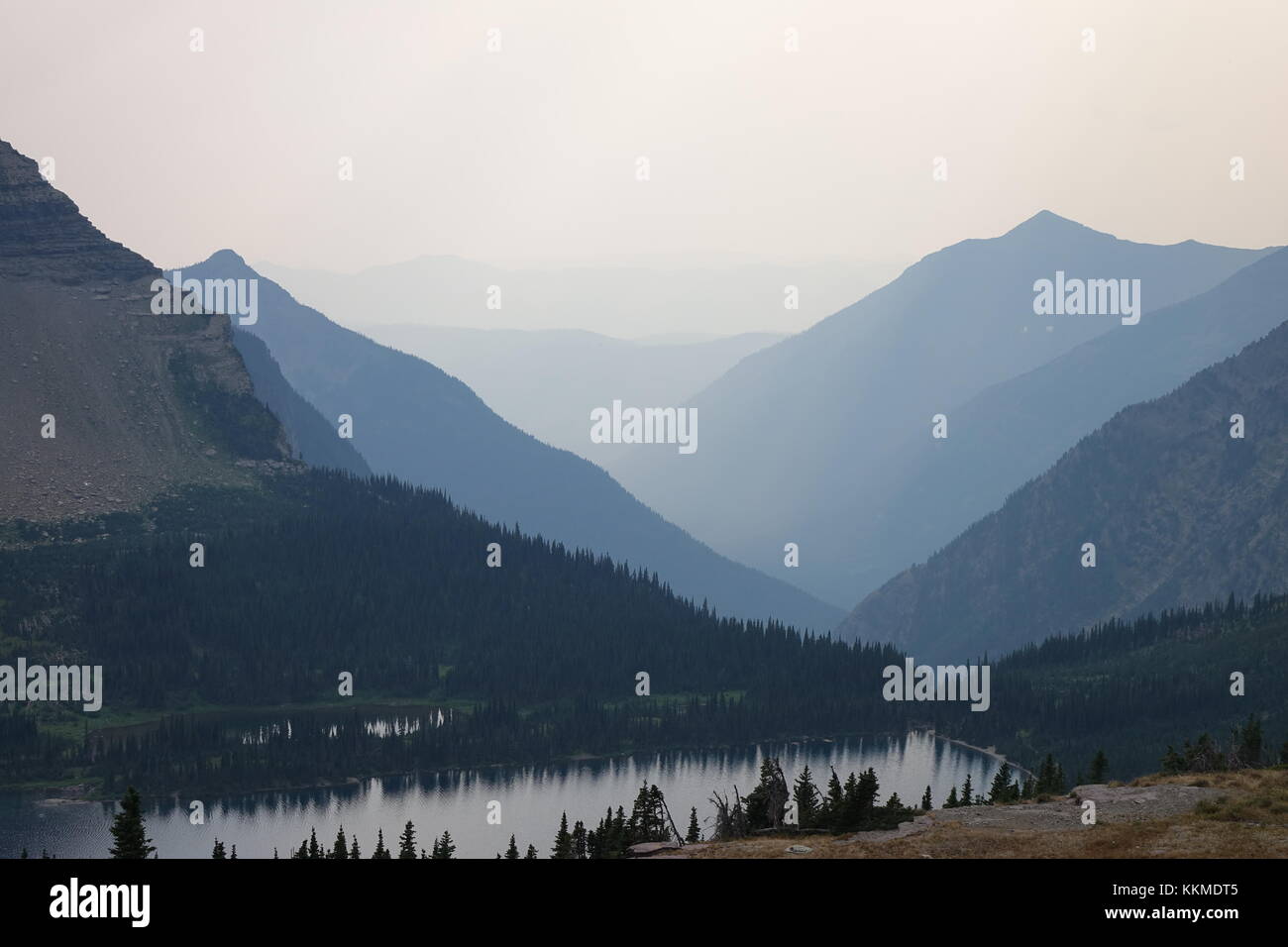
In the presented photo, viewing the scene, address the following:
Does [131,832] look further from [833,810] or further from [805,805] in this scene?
[833,810]

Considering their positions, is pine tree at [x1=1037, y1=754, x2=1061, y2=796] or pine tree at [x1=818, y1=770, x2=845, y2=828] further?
pine tree at [x1=1037, y1=754, x2=1061, y2=796]

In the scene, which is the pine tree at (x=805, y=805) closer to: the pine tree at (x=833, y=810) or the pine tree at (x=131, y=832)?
the pine tree at (x=833, y=810)

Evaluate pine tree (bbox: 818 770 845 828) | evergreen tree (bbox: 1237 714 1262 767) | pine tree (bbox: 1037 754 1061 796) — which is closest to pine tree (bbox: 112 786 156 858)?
pine tree (bbox: 818 770 845 828)

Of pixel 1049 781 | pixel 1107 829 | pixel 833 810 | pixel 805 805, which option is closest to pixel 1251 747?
pixel 1049 781

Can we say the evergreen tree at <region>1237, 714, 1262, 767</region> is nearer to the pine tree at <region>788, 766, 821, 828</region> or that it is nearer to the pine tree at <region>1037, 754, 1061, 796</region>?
the pine tree at <region>1037, 754, 1061, 796</region>

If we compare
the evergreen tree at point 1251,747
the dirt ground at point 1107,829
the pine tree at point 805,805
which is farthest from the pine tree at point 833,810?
the evergreen tree at point 1251,747

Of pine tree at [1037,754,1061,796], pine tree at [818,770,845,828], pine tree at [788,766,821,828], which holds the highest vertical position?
pine tree at [818,770,845,828]

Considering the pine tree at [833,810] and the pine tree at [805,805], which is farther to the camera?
the pine tree at [805,805]

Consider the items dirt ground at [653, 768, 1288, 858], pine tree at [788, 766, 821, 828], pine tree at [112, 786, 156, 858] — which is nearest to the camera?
dirt ground at [653, 768, 1288, 858]

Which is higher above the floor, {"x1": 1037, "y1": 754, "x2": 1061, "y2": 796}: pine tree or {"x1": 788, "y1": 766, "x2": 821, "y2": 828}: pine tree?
{"x1": 788, "y1": 766, "x2": 821, "y2": 828}: pine tree
